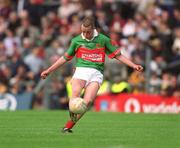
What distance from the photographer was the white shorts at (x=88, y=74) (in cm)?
1443

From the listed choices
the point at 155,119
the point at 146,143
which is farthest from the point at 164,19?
the point at 146,143

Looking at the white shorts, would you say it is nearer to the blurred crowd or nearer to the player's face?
the player's face

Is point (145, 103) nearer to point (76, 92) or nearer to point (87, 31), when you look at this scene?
point (87, 31)

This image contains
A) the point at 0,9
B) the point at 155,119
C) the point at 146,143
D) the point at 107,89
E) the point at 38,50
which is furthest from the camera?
the point at 0,9

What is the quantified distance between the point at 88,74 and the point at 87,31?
0.77 meters

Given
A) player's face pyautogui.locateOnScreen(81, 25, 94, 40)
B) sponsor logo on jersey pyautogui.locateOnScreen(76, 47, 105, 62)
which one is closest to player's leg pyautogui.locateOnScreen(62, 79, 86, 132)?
sponsor logo on jersey pyautogui.locateOnScreen(76, 47, 105, 62)

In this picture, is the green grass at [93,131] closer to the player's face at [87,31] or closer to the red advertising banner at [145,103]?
the player's face at [87,31]

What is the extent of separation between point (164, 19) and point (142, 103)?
13.7ft

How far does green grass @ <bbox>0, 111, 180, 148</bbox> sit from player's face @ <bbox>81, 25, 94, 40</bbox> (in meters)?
→ 1.74

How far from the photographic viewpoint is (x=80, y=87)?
A: 14.3 m

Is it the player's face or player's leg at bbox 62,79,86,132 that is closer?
player's leg at bbox 62,79,86,132

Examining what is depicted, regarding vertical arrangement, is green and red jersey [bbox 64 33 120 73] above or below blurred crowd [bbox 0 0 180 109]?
below

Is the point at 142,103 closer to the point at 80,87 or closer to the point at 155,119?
the point at 155,119

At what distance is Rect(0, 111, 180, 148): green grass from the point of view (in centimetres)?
1230
